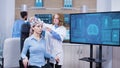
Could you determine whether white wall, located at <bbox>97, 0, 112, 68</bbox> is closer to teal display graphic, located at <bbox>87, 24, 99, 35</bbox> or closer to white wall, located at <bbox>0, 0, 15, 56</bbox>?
teal display graphic, located at <bbox>87, 24, 99, 35</bbox>

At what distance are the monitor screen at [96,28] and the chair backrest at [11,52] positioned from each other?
41.3 inches

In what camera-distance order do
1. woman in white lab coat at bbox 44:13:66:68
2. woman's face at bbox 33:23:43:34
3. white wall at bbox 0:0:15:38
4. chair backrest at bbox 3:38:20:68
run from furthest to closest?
white wall at bbox 0:0:15:38
chair backrest at bbox 3:38:20:68
woman in white lab coat at bbox 44:13:66:68
woman's face at bbox 33:23:43:34

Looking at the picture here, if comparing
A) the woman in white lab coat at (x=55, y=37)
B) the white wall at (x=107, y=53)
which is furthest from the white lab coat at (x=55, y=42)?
the white wall at (x=107, y=53)

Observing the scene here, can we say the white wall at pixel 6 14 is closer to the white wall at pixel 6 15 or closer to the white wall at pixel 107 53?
the white wall at pixel 6 15

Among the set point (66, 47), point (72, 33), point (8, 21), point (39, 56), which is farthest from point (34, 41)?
point (8, 21)

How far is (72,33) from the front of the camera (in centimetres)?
437

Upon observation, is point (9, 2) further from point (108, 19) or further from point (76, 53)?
point (108, 19)

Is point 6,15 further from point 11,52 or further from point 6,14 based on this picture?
point 11,52

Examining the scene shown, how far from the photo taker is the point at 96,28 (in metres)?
4.02

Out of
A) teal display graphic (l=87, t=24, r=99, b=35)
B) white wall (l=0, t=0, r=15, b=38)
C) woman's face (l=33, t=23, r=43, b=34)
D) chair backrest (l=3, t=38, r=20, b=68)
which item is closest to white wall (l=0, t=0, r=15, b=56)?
white wall (l=0, t=0, r=15, b=38)

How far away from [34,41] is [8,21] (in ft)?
8.65

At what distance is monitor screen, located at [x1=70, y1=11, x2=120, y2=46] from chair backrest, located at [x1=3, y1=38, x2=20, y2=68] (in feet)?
3.44

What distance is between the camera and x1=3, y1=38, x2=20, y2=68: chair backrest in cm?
393

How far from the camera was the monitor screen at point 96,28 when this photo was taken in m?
3.81
